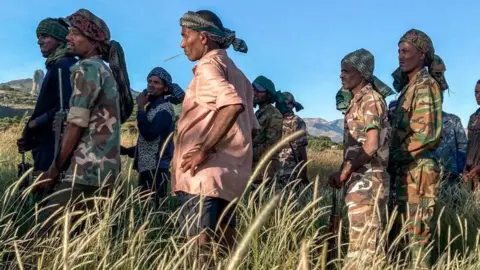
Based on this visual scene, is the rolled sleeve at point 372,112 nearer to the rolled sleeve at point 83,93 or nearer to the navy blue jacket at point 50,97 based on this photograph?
the rolled sleeve at point 83,93

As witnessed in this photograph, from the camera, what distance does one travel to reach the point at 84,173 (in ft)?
10.6

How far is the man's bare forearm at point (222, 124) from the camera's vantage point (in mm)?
2850

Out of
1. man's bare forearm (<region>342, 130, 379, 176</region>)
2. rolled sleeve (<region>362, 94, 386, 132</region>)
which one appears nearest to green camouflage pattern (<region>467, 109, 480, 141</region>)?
rolled sleeve (<region>362, 94, 386, 132</region>)

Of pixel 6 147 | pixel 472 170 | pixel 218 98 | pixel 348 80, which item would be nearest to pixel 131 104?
pixel 218 98

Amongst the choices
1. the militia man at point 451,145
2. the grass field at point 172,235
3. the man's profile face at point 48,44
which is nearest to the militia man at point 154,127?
the grass field at point 172,235

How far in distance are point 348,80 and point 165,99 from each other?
1.98 m

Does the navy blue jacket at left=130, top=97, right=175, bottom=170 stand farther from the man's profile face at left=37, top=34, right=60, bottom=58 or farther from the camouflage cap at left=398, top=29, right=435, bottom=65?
the camouflage cap at left=398, top=29, right=435, bottom=65

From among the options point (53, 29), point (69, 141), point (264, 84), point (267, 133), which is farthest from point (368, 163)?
point (264, 84)

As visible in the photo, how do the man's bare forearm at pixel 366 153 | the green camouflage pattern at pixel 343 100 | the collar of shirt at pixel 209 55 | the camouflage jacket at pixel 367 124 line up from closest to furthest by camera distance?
1. the collar of shirt at pixel 209 55
2. the man's bare forearm at pixel 366 153
3. the camouflage jacket at pixel 367 124
4. the green camouflage pattern at pixel 343 100

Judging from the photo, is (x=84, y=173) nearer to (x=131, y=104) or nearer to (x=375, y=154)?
(x=131, y=104)

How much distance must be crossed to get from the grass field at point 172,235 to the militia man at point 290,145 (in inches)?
35.2

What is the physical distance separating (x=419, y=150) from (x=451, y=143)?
361 cm

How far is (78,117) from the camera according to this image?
314 centimetres

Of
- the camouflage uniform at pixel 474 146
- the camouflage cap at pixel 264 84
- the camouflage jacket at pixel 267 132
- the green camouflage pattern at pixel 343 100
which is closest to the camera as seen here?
the green camouflage pattern at pixel 343 100
